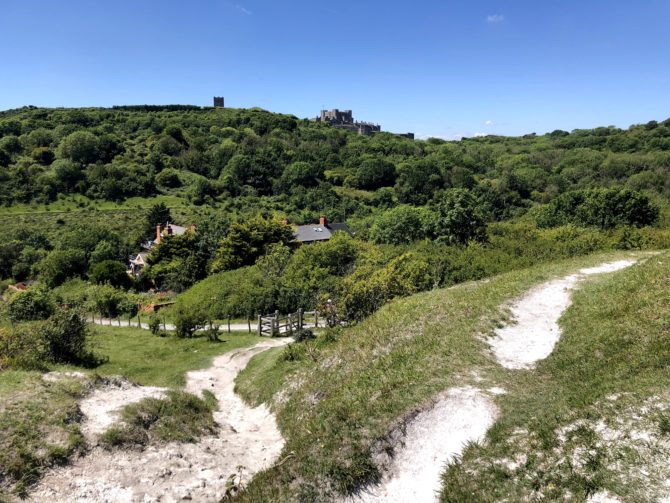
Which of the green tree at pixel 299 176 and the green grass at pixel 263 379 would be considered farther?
the green tree at pixel 299 176

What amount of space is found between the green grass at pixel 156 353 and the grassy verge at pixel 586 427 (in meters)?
14.6

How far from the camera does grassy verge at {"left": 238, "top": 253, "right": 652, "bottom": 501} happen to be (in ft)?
32.1

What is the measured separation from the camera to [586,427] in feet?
29.1

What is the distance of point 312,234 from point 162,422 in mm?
58917

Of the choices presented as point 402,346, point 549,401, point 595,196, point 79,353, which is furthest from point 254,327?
point 595,196

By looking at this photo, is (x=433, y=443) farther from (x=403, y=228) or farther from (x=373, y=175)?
(x=373, y=175)

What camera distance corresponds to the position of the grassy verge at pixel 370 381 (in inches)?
385

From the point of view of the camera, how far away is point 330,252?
43812mm

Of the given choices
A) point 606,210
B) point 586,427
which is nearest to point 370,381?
point 586,427

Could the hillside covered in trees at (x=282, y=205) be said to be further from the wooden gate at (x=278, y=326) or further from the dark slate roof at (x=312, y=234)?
the dark slate roof at (x=312, y=234)

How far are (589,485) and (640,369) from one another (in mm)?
4579

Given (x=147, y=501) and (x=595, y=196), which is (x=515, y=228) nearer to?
(x=595, y=196)

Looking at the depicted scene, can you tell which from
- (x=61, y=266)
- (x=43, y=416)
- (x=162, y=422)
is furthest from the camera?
(x=61, y=266)

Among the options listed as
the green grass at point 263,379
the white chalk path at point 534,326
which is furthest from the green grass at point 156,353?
the white chalk path at point 534,326
